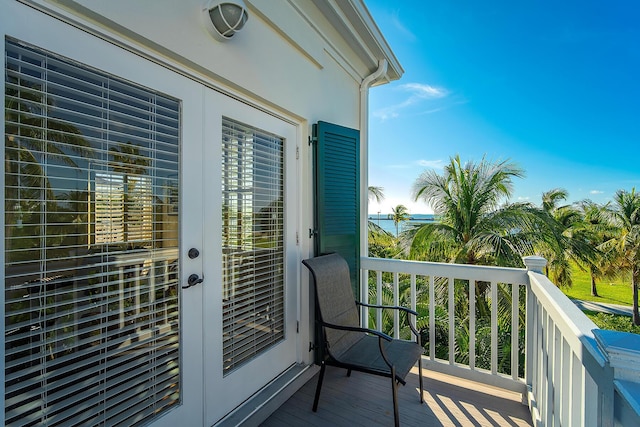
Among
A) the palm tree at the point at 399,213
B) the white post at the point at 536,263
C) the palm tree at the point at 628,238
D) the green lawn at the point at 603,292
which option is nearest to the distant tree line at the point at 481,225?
the white post at the point at 536,263

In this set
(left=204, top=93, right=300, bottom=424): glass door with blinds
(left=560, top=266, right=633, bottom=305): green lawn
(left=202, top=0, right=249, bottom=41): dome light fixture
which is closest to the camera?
(left=202, top=0, right=249, bottom=41): dome light fixture

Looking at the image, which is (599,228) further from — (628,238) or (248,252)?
(248,252)

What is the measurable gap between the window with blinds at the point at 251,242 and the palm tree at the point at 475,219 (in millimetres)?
5097

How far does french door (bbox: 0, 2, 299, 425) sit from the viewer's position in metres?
1.07

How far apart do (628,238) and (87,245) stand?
20650mm

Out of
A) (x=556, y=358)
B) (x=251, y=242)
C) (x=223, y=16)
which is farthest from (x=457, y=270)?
(x=223, y=16)

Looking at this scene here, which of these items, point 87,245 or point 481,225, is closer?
point 87,245

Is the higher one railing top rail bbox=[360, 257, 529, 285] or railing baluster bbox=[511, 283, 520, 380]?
railing top rail bbox=[360, 257, 529, 285]

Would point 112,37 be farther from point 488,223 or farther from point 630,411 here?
point 488,223

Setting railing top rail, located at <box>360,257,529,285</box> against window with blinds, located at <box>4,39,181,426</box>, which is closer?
window with blinds, located at <box>4,39,181,426</box>

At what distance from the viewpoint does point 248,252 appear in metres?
2.10

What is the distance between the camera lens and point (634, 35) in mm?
12625

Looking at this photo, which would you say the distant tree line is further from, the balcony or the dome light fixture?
the dome light fixture

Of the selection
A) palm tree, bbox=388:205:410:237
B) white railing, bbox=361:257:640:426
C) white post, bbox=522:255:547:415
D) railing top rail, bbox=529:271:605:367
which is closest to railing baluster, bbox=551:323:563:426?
white railing, bbox=361:257:640:426
